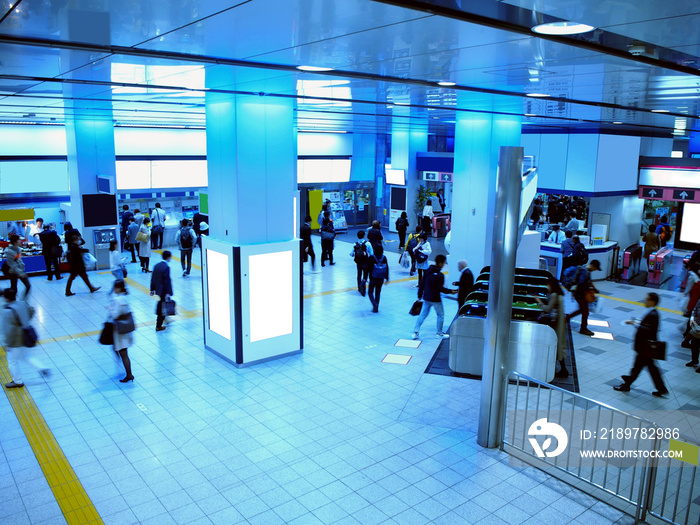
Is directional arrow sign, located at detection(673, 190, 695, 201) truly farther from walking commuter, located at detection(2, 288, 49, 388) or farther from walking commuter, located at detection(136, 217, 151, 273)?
walking commuter, located at detection(2, 288, 49, 388)

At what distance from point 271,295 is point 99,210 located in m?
8.81

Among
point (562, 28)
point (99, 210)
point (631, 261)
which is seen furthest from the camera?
point (631, 261)

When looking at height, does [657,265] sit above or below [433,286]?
below

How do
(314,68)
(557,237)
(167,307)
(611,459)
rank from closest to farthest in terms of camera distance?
1. (314,68)
2. (611,459)
3. (167,307)
4. (557,237)

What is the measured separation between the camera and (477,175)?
12.5 m

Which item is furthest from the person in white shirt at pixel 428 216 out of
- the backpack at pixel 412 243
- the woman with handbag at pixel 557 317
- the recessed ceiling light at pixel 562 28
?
the recessed ceiling light at pixel 562 28

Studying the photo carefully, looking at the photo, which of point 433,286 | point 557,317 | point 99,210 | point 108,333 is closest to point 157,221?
point 99,210

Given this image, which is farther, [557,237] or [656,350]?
[557,237]

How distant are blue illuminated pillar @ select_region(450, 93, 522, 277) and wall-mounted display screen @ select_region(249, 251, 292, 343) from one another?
5.25 m

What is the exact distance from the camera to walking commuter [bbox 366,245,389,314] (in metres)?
11.5

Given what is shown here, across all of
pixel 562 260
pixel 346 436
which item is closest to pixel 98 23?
pixel 346 436

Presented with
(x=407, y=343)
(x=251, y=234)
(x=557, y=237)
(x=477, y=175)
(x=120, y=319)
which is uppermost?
(x=477, y=175)

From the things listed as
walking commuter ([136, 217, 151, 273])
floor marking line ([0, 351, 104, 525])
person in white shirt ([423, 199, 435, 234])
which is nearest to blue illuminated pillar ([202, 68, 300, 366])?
floor marking line ([0, 351, 104, 525])

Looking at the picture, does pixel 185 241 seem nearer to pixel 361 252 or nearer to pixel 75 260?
pixel 75 260
